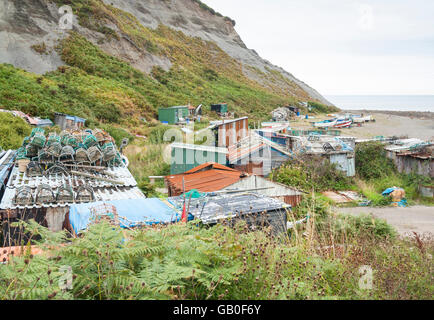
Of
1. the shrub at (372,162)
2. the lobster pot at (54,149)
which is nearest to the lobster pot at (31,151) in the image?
the lobster pot at (54,149)

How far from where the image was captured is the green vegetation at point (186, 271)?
7.88ft

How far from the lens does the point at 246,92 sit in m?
64.9

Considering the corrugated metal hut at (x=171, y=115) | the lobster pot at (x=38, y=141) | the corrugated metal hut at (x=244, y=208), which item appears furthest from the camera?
the corrugated metal hut at (x=171, y=115)

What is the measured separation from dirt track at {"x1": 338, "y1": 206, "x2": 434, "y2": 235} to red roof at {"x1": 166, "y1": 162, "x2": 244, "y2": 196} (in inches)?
172

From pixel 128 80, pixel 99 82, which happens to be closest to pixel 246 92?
pixel 128 80

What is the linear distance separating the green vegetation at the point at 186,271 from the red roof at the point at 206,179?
24.4ft

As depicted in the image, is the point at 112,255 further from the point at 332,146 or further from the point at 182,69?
the point at 182,69

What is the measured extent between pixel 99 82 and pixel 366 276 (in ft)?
132

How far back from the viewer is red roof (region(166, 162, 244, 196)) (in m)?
11.3

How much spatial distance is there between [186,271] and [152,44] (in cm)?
6122

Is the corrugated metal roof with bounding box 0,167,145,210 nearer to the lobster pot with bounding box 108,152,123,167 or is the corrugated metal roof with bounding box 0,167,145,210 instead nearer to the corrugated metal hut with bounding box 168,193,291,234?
the lobster pot with bounding box 108,152,123,167

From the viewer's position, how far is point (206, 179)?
12.2 metres

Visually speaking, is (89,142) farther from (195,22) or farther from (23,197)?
(195,22)

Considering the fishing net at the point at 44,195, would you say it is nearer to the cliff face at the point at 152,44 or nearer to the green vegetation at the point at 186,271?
the green vegetation at the point at 186,271
